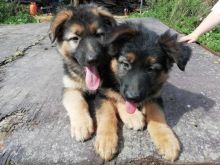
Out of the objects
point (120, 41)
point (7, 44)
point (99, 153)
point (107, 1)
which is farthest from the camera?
point (107, 1)

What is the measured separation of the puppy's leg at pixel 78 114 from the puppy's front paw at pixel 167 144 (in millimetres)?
599

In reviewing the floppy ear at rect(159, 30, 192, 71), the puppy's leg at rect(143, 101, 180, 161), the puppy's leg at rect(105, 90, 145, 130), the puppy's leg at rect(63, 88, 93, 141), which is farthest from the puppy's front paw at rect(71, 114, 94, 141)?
the floppy ear at rect(159, 30, 192, 71)

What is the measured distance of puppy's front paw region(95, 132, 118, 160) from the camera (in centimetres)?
273

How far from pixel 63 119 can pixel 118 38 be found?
97 centimetres

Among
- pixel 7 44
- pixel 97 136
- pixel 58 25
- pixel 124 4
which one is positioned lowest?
pixel 124 4

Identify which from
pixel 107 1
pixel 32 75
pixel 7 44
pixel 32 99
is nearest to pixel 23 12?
pixel 107 1

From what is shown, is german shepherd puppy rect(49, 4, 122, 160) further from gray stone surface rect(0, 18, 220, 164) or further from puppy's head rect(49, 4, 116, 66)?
gray stone surface rect(0, 18, 220, 164)

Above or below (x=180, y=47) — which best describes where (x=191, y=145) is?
below

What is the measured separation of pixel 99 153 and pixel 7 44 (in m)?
4.03

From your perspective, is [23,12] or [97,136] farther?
[23,12]

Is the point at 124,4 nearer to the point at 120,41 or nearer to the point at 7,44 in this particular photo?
the point at 7,44

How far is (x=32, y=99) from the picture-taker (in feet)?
12.5

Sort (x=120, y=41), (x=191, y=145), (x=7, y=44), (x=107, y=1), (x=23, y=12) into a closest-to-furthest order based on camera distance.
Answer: (x=191, y=145) → (x=120, y=41) → (x=7, y=44) → (x=23, y=12) → (x=107, y=1)

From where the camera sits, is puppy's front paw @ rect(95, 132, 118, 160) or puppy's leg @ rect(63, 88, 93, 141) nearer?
puppy's front paw @ rect(95, 132, 118, 160)
